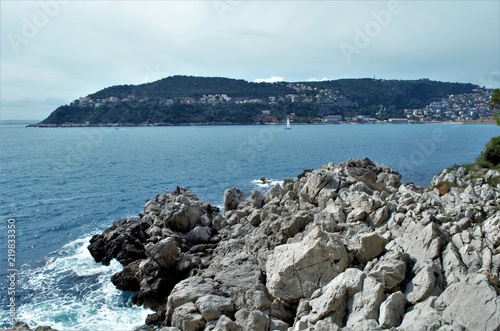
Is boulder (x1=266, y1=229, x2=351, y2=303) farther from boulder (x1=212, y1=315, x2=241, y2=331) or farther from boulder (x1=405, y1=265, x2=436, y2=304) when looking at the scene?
boulder (x1=405, y1=265, x2=436, y2=304)

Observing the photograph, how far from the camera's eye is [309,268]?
16094mm

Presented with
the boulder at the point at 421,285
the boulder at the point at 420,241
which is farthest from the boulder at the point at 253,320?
the boulder at the point at 420,241

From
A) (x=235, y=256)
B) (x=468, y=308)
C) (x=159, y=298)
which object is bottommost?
(x=159, y=298)

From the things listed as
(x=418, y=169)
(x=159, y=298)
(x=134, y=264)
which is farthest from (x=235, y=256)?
(x=418, y=169)

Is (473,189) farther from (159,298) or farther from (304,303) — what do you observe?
Result: (159,298)

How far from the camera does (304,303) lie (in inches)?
584

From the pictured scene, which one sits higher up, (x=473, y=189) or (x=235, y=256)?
(x=473, y=189)

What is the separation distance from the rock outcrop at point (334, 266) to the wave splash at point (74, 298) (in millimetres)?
1077

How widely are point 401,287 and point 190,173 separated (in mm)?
53089

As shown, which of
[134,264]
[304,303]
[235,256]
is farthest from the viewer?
[134,264]

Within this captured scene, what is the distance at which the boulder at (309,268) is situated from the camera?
15.8 meters

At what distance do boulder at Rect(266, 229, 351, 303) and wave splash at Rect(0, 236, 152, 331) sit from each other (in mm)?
8168

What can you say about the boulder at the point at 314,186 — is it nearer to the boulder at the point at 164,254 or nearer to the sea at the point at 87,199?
the boulder at the point at 164,254

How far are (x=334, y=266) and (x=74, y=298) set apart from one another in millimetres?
15779
